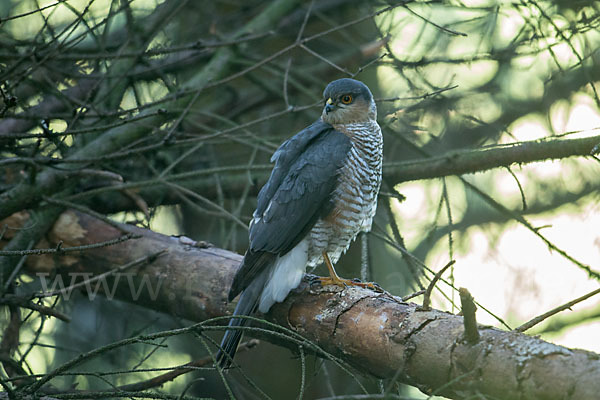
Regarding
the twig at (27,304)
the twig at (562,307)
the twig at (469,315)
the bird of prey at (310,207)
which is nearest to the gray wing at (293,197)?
the bird of prey at (310,207)

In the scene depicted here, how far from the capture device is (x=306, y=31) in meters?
6.25

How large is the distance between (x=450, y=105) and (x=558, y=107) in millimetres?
1113

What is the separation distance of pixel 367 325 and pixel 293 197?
3.23ft

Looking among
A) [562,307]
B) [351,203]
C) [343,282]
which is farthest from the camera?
[351,203]

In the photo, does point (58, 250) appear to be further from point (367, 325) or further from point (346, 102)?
point (346, 102)

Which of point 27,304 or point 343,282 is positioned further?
point 343,282

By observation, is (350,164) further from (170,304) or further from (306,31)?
(306,31)

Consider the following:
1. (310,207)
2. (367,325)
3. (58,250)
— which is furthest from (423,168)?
(58,250)

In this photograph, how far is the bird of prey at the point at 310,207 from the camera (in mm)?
3229

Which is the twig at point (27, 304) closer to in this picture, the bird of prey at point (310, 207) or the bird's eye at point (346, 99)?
the bird of prey at point (310, 207)

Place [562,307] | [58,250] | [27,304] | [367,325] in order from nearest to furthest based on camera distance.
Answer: [562,307] → [58,250] → [367,325] → [27,304]

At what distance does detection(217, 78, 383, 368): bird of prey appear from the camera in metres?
3.23

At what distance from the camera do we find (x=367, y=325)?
267cm

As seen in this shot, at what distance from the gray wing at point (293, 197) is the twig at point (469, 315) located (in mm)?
1330
